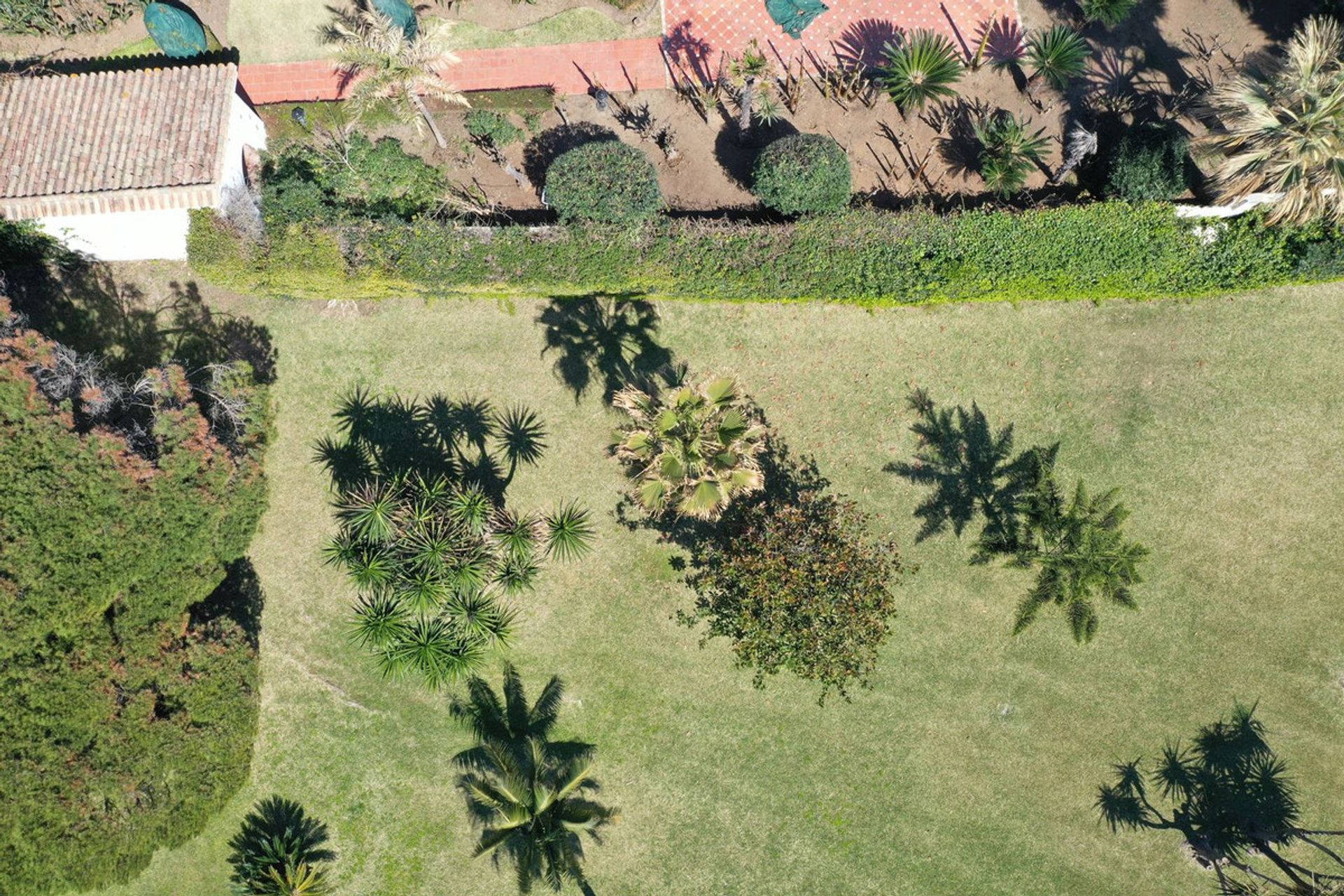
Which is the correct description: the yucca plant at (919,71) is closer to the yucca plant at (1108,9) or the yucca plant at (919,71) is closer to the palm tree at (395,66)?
the yucca plant at (1108,9)

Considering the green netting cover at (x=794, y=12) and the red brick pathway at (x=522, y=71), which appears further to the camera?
the red brick pathway at (x=522, y=71)

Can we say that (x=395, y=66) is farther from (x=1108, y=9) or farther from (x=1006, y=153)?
(x=1108, y=9)

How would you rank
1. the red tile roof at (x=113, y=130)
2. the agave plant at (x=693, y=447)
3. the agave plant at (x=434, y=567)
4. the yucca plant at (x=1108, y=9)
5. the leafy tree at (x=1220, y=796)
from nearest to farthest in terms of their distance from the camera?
the agave plant at (x=693, y=447), the agave plant at (x=434, y=567), the red tile roof at (x=113, y=130), the yucca plant at (x=1108, y=9), the leafy tree at (x=1220, y=796)

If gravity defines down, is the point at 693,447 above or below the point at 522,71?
below

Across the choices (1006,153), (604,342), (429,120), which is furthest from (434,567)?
(1006,153)

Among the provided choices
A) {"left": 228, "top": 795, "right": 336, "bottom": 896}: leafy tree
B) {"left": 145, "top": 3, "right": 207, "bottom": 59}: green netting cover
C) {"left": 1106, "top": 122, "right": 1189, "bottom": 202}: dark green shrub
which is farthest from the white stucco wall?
{"left": 1106, "top": 122, "right": 1189, "bottom": 202}: dark green shrub

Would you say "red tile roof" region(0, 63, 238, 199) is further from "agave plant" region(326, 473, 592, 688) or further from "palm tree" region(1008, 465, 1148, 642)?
"palm tree" region(1008, 465, 1148, 642)

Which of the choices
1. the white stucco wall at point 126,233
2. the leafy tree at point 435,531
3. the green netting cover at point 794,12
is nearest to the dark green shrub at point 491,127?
the leafy tree at point 435,531
